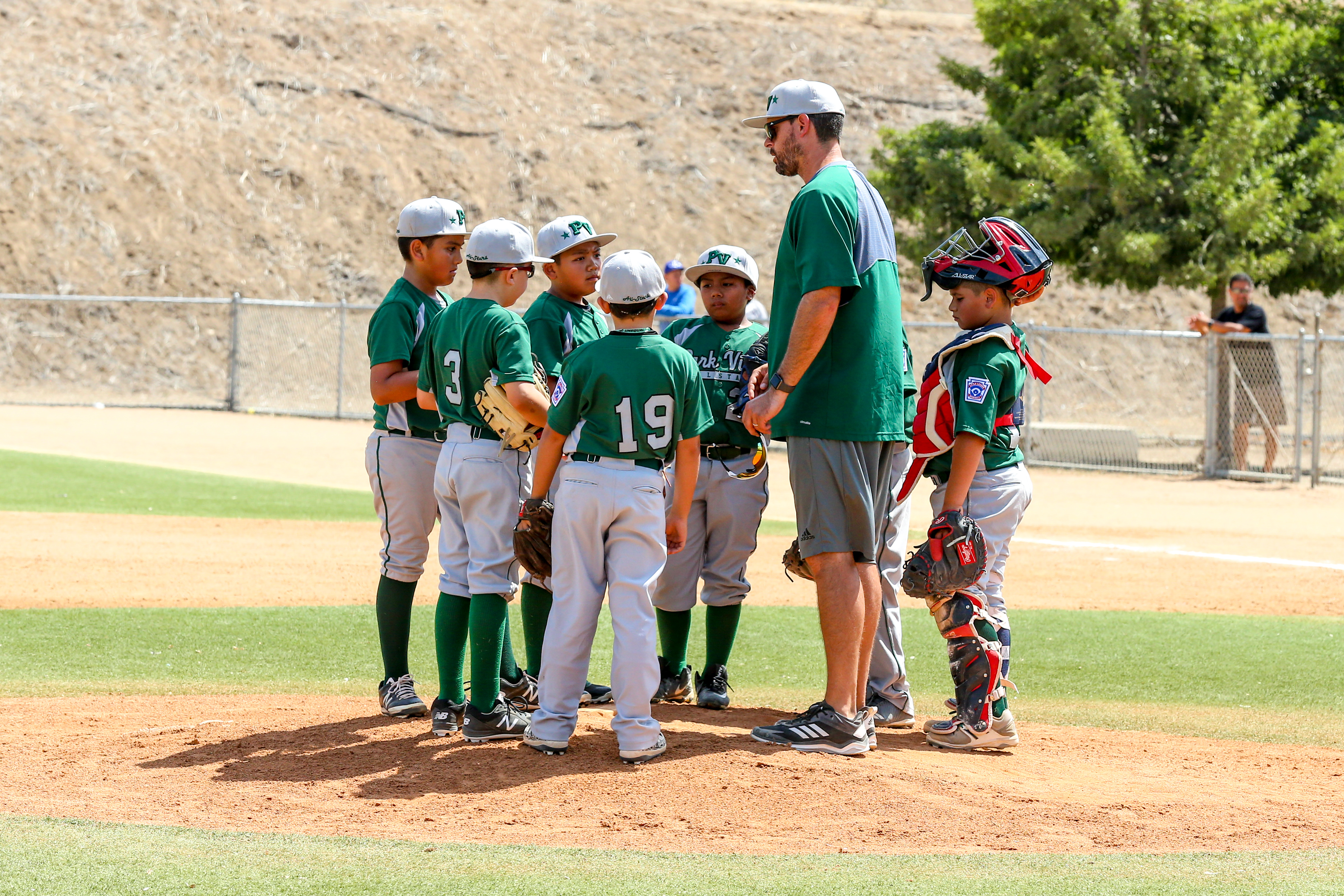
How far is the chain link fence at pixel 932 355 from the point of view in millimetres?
19328

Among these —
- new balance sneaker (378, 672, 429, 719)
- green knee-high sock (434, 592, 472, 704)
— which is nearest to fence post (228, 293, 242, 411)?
new balance sneaker (378, 672, 429, 719)

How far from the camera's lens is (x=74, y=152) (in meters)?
32.5

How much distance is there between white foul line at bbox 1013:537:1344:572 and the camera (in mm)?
11828

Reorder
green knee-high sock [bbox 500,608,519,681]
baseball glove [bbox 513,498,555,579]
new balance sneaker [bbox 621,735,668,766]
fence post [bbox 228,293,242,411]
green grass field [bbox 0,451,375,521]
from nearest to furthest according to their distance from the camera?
new balance sneaker [bbox 621,735,668,766] < baseball glove [bbox 513,498,555,579] < green knee-high sock [bbox 500,608,519,681] < green grass field [bbox 0,451,375,521] < fence post [bbox 228,293,242,411]

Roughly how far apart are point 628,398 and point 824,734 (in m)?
1.44

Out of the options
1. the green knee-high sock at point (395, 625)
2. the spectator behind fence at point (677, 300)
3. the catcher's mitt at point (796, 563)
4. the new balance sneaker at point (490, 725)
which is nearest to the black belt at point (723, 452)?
the catcher's mitt at point (796, 563)

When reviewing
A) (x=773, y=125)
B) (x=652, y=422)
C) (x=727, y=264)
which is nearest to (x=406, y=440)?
(x=652, y=422)

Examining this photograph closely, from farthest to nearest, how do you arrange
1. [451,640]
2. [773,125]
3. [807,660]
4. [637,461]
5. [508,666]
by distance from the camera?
[807,660]
[508,666]
[451,640]
[773,125]
[637,461]

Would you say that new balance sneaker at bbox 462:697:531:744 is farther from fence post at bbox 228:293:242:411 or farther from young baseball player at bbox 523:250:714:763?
fence post at bbox 228:293:242:411

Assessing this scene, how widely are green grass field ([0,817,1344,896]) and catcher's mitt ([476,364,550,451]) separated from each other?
1735 millimetres

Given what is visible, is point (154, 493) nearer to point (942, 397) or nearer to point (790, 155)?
point (790, 155)

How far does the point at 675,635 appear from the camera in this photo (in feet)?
21.8

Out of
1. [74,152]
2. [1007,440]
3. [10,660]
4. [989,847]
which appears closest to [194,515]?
[10,660]

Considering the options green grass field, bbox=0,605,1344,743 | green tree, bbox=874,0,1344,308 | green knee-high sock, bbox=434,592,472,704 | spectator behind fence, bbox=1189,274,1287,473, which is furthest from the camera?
green tree, bbox=874,0,1344,308
